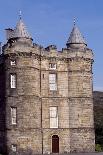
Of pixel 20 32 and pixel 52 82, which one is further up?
pixel 20 32

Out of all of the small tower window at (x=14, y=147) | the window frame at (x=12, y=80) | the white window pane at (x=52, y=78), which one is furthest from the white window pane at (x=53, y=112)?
the small tower window at (x=14, y=147)

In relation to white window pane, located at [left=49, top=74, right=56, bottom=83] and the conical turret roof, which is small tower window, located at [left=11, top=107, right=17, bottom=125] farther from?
the conical turret roof

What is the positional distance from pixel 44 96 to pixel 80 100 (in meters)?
3.91

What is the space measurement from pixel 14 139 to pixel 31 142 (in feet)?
5.67

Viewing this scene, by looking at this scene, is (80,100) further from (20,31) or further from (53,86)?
(20,31)

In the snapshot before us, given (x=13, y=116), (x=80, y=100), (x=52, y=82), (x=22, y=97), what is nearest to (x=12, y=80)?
(x=22, y=97)

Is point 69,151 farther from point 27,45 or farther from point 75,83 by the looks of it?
point 27,45

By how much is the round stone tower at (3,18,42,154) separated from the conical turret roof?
3.07 ft

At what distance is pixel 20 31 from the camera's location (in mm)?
52031

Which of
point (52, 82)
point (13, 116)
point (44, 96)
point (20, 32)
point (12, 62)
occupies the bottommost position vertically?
point (13, 116)

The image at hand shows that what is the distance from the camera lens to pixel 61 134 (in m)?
52.1

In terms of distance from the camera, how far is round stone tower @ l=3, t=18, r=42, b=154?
49.3 metres

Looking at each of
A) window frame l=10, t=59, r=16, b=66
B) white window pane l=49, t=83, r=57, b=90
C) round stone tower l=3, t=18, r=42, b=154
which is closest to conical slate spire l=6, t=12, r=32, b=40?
round stone tower l=3, t=18, r=42, b=154

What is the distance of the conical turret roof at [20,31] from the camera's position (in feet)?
170
